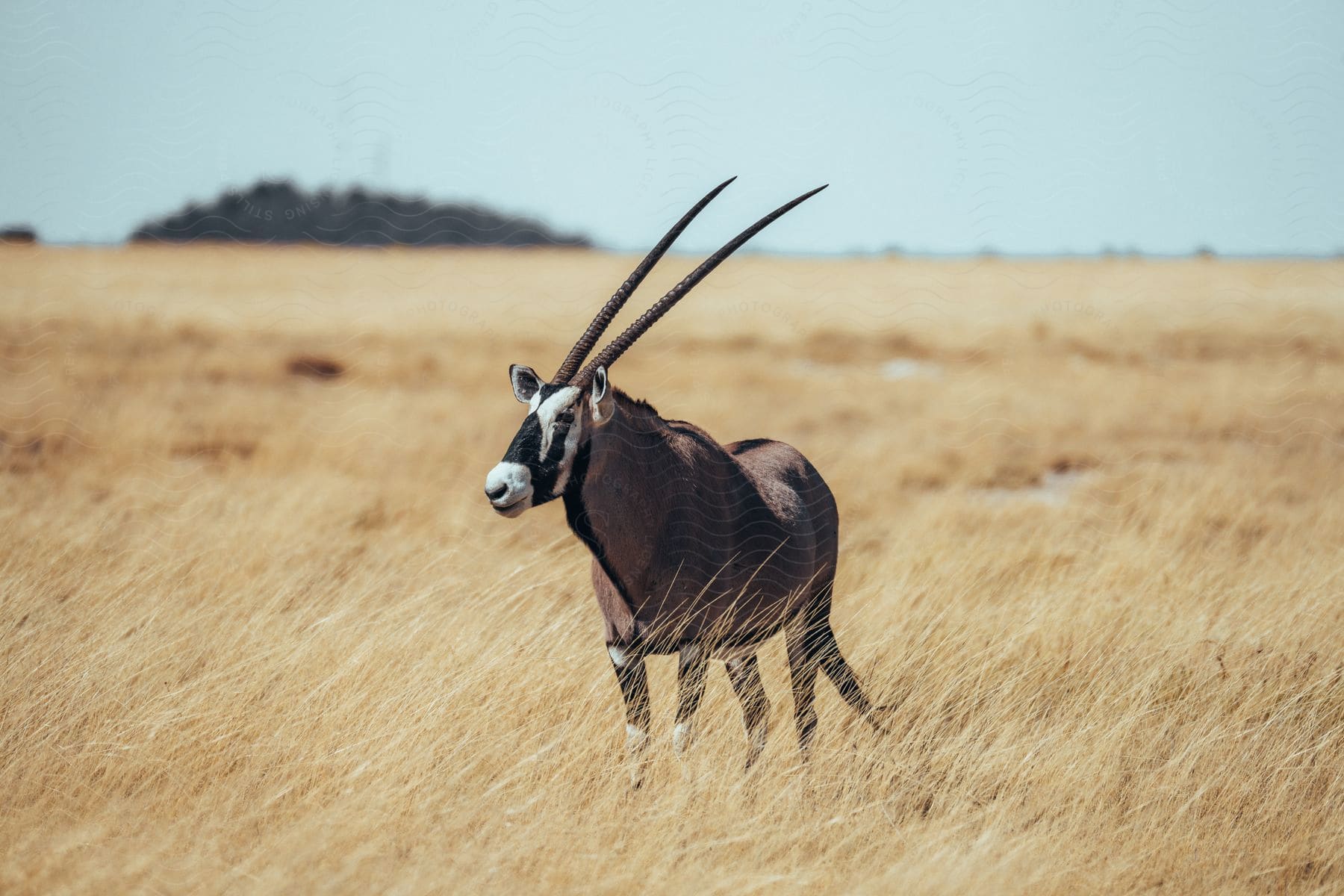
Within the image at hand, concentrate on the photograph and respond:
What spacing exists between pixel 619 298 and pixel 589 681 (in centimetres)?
191

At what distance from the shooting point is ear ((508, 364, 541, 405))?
3684 millimetres

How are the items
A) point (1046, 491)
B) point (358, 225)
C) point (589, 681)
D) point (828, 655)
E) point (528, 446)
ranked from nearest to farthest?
point (528, 446) → point (828, 655) → point (589, 681) → point (1046, 491) → point (358, 225)

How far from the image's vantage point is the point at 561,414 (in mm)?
3525

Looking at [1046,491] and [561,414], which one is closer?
[561,414]

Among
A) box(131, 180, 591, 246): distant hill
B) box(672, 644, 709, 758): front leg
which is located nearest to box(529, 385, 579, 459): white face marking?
box(672, 644, 709, 758): front leg

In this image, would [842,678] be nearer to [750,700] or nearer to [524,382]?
[750,700]

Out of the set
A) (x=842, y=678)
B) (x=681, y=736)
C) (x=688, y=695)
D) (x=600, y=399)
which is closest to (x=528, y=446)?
(x=600, y=399)

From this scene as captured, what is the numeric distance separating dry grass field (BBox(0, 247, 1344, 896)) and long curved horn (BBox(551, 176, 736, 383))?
5.13 ft

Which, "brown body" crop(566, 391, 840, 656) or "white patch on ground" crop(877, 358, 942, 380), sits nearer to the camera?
"brown body" crop(566, 391, 840, 656)

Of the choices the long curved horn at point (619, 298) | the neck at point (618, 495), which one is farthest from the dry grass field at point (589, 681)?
the long curved horn at point (619, 298)

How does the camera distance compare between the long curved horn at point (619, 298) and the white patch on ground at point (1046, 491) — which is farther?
the white patch on ground at point (1046, 491)

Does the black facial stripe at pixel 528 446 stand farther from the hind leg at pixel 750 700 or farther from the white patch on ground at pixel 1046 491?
the white patch on ground at pixel 1046 491

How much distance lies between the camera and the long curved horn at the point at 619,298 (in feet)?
12.0

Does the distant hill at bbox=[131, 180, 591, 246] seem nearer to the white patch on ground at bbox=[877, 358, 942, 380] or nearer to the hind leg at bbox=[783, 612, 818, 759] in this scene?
the white patch on ground at bbox=[877, 358, 942, 380]
